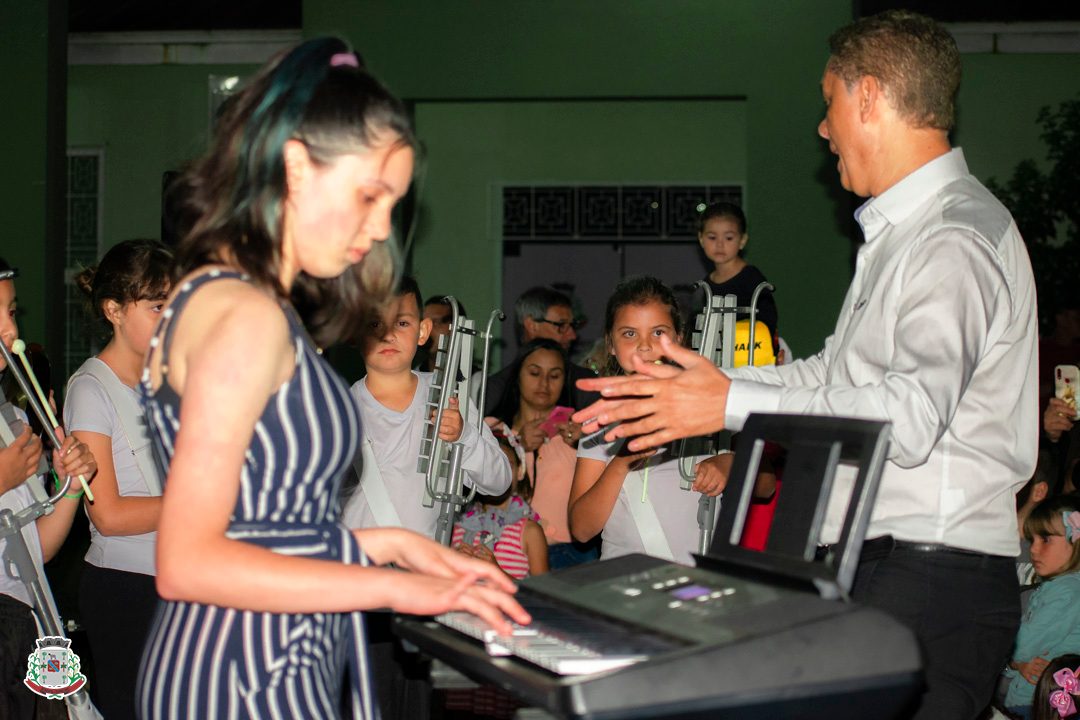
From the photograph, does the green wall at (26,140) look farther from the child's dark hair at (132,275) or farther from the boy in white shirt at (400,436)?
the child's dark hair at (132,275)

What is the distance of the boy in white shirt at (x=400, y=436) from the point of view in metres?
4.09

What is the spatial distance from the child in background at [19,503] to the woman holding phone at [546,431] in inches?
76.3

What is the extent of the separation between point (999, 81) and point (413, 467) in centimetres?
851

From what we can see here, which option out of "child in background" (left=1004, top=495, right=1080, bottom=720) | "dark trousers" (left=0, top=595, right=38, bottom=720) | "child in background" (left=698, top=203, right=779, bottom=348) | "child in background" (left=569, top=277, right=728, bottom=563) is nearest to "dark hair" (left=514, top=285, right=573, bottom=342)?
"child in background" (left=698, top=203, right=779, bottom=348)

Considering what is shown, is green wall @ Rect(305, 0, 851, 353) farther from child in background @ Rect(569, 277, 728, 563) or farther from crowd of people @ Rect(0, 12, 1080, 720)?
crowd of people @ Rect(0, 12, 1080, 720)

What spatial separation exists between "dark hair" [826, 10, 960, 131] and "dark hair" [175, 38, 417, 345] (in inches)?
45.1

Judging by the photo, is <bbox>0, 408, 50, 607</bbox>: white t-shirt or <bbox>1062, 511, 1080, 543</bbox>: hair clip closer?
<bbox>0, 408, 50, 607</bbox>: white t-shirt

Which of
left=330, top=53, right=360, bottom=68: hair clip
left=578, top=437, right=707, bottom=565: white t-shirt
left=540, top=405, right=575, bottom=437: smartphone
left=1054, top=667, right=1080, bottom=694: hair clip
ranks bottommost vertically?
left=1054, top=667, right=1080, bottom=694: hair clip

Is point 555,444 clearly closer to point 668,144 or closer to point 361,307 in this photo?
point 361,307

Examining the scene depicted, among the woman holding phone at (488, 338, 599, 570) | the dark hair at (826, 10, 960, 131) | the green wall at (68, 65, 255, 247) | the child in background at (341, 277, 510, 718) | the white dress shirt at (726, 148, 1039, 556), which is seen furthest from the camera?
the green wall at (68, 65, 255, 247)

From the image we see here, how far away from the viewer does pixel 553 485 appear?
5359 millimetres

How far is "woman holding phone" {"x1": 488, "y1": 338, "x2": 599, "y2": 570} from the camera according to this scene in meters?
5.15

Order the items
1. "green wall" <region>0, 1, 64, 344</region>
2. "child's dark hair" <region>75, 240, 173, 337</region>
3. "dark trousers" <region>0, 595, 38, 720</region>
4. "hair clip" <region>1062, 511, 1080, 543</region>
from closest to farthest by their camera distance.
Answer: "dark trousers" <region>0, 595, 38, 720</region> < "child's dark hair" <region>75, 240, 173, 337</region> < "hair clip" <region>1062, 511, 1080, 543</region> < "green wall" <region>0, 1, 64, 344</region>

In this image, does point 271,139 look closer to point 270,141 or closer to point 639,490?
point 270,141
